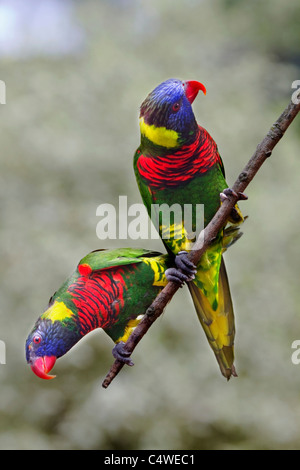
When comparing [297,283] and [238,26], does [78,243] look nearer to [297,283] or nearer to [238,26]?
[297,283]

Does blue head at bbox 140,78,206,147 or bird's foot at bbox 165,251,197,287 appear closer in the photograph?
blue head at bbox 140,78,206,147

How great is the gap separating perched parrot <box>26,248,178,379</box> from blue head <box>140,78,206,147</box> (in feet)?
1.45

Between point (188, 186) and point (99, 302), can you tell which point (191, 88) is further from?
point (99, 302)

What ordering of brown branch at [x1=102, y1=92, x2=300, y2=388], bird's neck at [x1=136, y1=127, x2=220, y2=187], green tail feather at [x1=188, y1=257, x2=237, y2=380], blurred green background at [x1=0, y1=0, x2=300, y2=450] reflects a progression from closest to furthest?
brown branch at [x1=102, y1=92, x2=300, y2=388] → bird's neck at [x1=136, y1=127, x2=220, y2=187] → green tail feather at [x1=188, y1=257, x2=237, y2=380] → blurred green background at [x1=0, y1=0, x2=300, y2=450]

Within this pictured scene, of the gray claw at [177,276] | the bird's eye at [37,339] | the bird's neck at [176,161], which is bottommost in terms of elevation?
the bird's eye at [37,339]

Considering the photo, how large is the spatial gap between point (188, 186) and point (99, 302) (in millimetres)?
480

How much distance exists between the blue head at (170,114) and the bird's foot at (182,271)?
341 mm

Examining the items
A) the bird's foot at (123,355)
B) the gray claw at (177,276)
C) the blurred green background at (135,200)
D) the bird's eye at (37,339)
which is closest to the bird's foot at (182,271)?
the gray claw at (177,276)

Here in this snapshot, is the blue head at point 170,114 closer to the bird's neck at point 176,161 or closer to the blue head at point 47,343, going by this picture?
the bird's neck at point 176,161

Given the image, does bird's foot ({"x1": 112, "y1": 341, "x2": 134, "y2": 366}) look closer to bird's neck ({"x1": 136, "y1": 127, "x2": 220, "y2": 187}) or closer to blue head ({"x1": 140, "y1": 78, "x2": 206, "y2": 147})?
bird's neck ({"x1": 136, "y1": 127, "x2": 220, "y2": 187})

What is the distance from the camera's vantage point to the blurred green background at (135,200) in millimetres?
3066

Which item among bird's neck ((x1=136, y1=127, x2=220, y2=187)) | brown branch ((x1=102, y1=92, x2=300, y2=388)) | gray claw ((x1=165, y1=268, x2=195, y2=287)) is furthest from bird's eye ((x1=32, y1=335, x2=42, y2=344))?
bird's neck ((x1=136, y1=127, x2=220, y2=187))

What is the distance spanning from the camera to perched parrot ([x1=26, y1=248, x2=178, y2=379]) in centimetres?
145

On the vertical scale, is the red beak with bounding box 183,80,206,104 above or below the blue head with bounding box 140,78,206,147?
above
